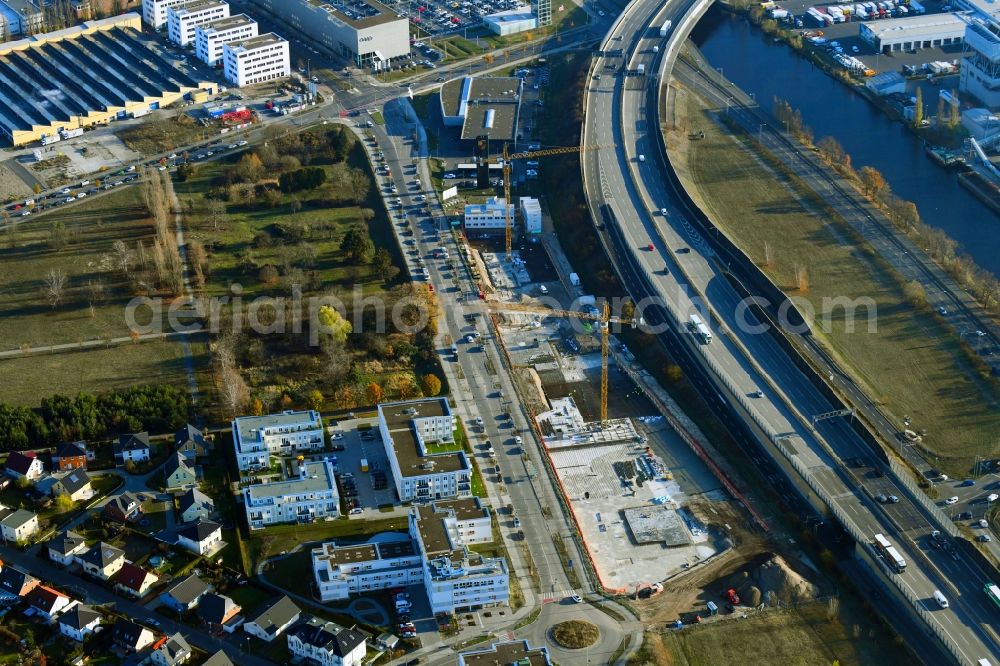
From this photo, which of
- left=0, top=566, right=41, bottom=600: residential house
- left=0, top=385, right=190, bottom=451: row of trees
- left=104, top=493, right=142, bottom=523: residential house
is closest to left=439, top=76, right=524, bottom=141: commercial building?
left=0, top=385, right=190, bottom=451: row of trees

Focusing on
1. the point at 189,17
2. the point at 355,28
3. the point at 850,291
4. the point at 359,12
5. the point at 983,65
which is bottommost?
the point at 850,291

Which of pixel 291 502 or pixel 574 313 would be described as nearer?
pixel 291 502

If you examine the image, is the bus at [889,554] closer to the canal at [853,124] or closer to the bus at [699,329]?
the bus at [699,329]

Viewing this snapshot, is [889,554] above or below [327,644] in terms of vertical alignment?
above

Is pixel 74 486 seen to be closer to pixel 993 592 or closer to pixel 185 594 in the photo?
pixel 185 594

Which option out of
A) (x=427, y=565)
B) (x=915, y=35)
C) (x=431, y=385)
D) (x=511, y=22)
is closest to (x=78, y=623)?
(x=427, y=565)

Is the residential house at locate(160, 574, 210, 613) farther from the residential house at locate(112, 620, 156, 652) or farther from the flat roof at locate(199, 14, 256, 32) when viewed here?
the flat roof at locate(199, 14, 256, 32)

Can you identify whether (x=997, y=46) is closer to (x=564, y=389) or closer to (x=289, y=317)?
(x=564, y=389)
